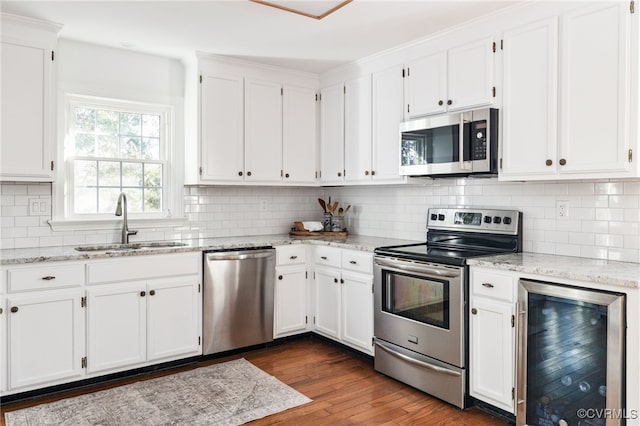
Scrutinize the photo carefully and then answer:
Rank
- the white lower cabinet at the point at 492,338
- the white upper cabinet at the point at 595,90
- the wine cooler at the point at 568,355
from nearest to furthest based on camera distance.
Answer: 1. the wine cooler at the point at 568,355
2. the white upper cabinet at the point at 595,90
3. the white lower cabinet at the point at 492,338

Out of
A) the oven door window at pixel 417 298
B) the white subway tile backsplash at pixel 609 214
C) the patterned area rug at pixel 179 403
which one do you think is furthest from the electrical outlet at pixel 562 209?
the patterned area rug at pixel 179 403

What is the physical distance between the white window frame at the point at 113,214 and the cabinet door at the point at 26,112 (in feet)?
1.13

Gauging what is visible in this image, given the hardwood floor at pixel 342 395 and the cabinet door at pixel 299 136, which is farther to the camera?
the cabinet door at pixel 299 136

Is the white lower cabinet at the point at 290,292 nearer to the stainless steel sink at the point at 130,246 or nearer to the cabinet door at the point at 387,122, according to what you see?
the stainless steel sink at the point at 130,246

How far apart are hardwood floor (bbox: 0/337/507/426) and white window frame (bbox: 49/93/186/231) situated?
121cm

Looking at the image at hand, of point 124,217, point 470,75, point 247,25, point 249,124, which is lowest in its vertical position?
point 124,217

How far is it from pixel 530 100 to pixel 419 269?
4.03 feet

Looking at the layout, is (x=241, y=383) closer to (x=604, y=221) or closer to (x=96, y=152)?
(x=96, y=152)

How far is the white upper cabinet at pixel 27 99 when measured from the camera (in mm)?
3051

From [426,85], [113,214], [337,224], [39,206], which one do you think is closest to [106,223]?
[113,214]

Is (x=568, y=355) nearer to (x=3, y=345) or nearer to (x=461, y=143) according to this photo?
(x=461, y=143)

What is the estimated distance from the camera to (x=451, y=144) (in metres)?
3.17

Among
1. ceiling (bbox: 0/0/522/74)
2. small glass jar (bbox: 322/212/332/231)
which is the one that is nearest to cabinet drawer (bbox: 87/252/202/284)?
small glass jar (bbox: 322/212/332/231)

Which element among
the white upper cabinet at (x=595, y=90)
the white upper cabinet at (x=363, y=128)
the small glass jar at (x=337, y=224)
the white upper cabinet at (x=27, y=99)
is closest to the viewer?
the white upper cabinet at (x=595, y=90)
